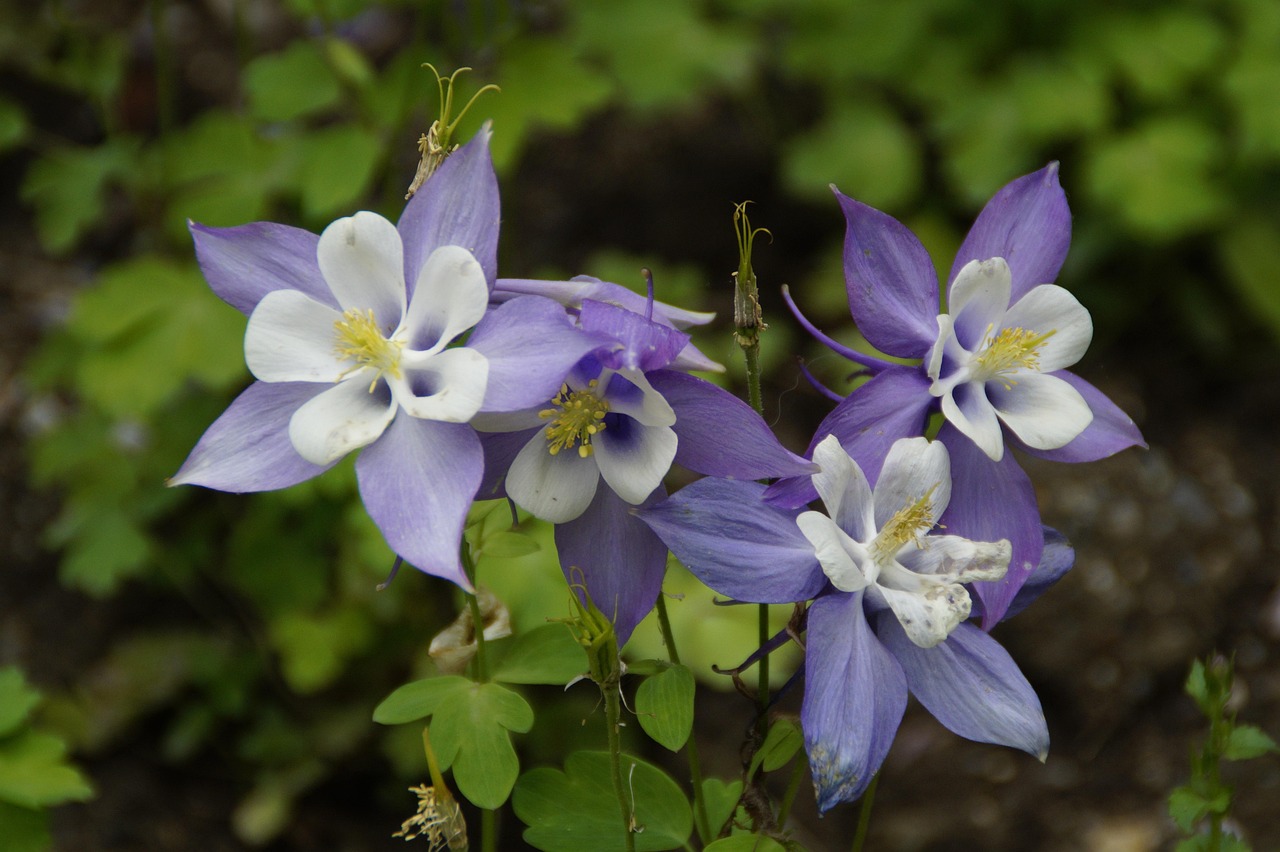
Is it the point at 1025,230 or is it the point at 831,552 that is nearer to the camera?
the point at 831,552

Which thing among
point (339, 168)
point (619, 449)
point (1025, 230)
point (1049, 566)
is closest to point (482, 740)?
point (619, 449)

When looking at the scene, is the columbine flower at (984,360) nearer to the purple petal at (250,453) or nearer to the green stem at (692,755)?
the green stem at (692,755)

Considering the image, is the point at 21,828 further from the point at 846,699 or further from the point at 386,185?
the point at 386,185

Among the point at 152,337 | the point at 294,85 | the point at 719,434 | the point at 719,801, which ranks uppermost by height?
the point at 719,434

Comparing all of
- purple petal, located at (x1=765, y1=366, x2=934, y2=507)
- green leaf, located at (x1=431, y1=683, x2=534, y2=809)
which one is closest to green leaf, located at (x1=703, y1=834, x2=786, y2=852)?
green leaf, located at (x1=431, y1=683, x2=534, y2=809)

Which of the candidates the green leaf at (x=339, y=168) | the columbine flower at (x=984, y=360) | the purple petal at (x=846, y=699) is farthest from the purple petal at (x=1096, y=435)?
the green leaf at (x=339, y=168)

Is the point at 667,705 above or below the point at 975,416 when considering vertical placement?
below

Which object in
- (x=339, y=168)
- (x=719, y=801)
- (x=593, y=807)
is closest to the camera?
(x=593, y=807)

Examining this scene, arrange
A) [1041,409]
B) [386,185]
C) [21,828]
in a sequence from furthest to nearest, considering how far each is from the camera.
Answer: [386,185] → [21,828] → [1041,409]
